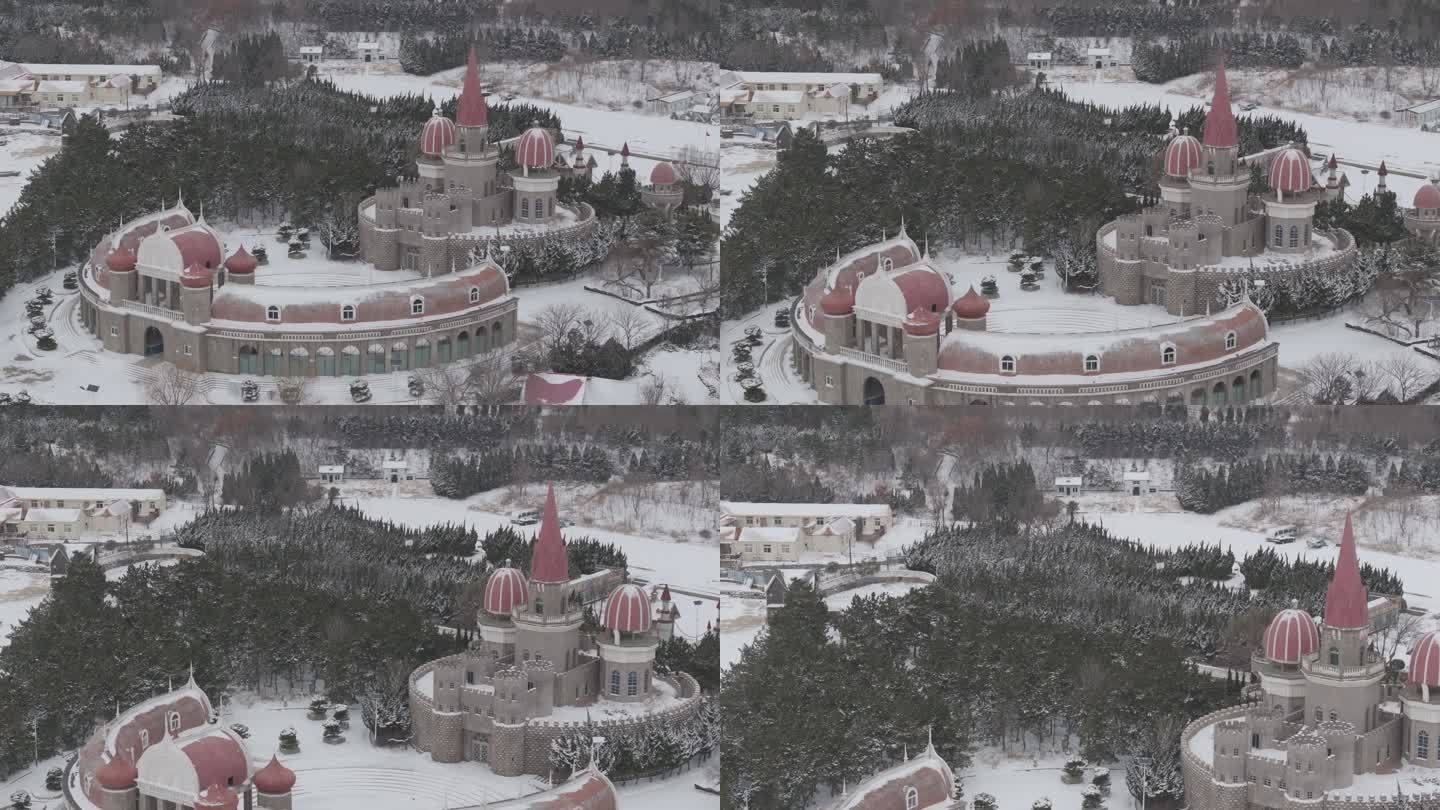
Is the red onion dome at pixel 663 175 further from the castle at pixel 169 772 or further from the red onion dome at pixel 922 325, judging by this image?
the castle at pixel 169 772

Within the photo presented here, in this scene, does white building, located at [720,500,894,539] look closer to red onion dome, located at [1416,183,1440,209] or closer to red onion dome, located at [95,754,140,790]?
red onion dome, located at [95,754,140,790]

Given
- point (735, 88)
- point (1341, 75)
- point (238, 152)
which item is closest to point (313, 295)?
point (238, 152)

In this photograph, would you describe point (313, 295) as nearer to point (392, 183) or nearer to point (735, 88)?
point (392, 183)

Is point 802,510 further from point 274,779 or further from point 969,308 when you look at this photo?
point 274,779

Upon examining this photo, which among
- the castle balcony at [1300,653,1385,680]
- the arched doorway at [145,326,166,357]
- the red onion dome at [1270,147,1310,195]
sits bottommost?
the castle balcony at [1300,653,1385,680]

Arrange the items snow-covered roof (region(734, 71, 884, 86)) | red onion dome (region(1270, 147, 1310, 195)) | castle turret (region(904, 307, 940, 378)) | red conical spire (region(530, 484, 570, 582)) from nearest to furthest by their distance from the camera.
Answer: red conical spire (region(530, 484, 570, 582)), castle turret (region(904, 307, 940, 378)), red onion dome (region(1270, 147, 1310, 195)), snow-covered roof (region(734, 71, 884, 86))

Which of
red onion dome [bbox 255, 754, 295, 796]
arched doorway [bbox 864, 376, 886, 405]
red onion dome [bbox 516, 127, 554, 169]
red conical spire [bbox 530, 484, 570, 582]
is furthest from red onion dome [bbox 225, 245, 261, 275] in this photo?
red onion dome [bbox 255, 754, 295, 796]

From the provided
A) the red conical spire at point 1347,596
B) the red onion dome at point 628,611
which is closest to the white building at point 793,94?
the red onion dome at point 628,611
